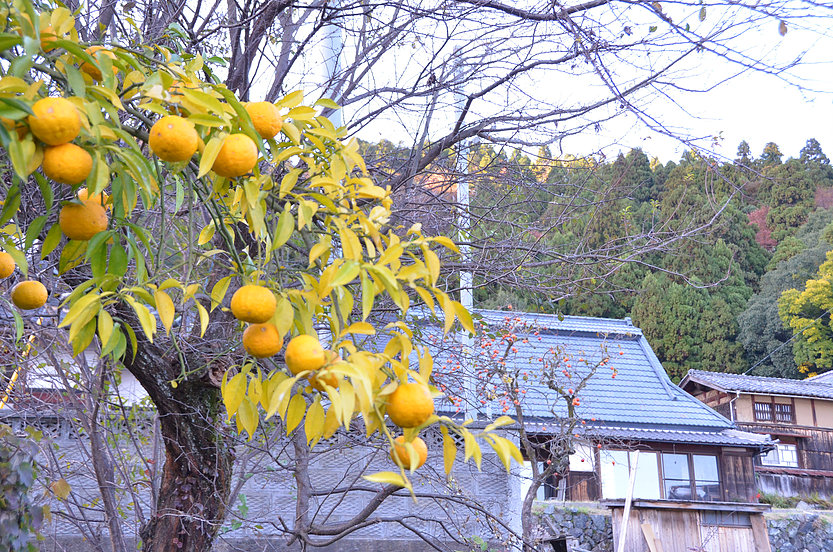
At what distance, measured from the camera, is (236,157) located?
0.74 meters

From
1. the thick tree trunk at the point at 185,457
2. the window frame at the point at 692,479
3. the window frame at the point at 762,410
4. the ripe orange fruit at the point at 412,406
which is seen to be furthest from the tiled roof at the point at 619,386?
the ripe orange fruit at the point at 412,406

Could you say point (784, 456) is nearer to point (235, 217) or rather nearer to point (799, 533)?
point (799, 533)

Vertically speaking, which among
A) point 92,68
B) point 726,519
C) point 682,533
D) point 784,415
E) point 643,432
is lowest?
point 682,533

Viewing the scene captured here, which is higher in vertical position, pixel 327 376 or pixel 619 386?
pixel 619 386

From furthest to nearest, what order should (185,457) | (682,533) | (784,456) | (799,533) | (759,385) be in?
(784,456)
(759,385)
(799,533)
(682,533)
(185,457)

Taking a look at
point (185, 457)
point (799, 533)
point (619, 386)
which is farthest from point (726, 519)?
point (185, 457)

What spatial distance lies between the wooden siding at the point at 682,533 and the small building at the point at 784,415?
7.26 meters

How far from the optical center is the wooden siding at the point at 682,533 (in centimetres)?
762

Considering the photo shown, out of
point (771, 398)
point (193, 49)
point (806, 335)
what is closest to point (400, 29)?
point (193, 49)

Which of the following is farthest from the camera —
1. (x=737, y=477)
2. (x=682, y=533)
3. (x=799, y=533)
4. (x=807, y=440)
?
(x=807, y=440)

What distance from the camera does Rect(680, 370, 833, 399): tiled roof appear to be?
14.8 m

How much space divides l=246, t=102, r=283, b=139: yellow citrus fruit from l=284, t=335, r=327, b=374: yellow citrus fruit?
28 cm

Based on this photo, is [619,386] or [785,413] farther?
[785,413]

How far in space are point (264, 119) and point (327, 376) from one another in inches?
13.5
